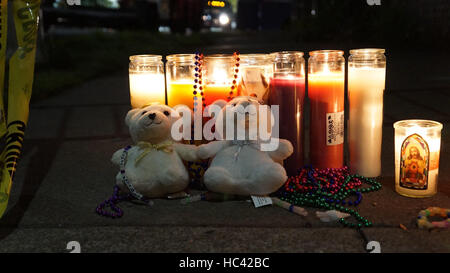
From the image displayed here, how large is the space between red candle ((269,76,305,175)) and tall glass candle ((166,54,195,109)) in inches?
16.3

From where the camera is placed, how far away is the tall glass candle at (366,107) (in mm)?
2287

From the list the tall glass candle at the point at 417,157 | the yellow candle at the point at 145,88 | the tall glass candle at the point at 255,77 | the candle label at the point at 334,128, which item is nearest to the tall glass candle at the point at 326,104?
the candle label at the point at 334,128

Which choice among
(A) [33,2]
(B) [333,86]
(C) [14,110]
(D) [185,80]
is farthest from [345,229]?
(A) [33,2]

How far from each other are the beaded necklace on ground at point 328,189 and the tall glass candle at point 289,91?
7.0 inches

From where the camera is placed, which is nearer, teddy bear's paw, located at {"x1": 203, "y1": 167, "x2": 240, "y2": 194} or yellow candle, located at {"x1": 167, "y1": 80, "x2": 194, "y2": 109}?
teddy bear's paw, located at {"x1": 203, "y1": 167, "x2": 240, "y2": 194}

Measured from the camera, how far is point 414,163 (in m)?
2.06

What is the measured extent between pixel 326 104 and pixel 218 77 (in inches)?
21.9

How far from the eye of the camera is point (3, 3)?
200cm

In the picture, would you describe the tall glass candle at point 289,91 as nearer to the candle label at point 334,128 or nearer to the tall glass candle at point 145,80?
the candle label at point 334,128

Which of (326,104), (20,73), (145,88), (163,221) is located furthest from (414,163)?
(20,73)

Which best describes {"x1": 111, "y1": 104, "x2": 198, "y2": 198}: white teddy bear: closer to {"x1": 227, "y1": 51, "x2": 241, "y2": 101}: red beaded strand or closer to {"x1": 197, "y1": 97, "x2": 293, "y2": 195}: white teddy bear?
{"x1": 197, "y1": 97, "x2": 293, "y2": 195}: white teddy bear

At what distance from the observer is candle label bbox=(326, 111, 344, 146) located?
2361 mm
